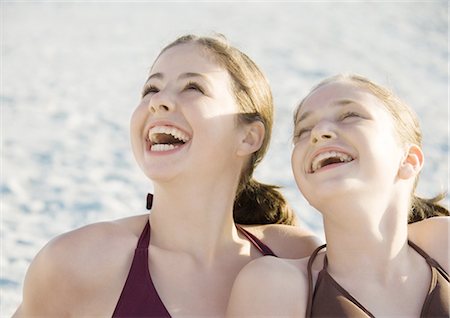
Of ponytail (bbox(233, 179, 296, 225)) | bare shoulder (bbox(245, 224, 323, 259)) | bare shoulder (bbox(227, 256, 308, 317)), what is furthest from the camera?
ponytail (bbox(233, 179, 296, 225))

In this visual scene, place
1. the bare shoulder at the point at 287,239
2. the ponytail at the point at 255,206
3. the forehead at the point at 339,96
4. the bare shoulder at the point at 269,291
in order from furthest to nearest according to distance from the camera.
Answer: the ponytail at the point at 255,206
the bare shoulder at the point at 287,239
the forehead at the point at 339,96
the bare shoulder at the point at 269,291

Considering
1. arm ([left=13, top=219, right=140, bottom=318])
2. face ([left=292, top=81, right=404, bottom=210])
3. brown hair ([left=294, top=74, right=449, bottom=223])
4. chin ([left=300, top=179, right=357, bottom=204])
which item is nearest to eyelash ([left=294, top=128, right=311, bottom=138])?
face ([left=292, top=81, right=404, bottom=210])

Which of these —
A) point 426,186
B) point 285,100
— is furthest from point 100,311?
point 285,100

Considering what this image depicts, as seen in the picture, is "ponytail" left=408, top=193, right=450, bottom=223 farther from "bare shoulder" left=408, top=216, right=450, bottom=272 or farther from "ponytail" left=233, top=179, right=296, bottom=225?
"ponytail" left=233, top=179, right=296, bottom=225

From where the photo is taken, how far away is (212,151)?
3219mm

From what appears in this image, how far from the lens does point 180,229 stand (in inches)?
125

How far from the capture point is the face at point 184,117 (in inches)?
124

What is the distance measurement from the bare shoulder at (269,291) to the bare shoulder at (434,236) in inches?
23.1

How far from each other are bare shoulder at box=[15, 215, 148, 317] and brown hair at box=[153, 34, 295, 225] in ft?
2.66

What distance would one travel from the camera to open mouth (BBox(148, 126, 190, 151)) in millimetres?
3168

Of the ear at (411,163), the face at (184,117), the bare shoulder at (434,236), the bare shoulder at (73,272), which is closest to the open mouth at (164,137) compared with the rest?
the face at (184,117)

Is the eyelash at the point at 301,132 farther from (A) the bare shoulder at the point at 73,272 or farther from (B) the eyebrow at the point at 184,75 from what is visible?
(A) the bare shoulder at the point at 73,272

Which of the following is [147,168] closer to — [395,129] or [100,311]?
[100,311]

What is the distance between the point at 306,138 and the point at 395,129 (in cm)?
36
